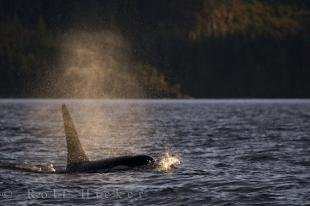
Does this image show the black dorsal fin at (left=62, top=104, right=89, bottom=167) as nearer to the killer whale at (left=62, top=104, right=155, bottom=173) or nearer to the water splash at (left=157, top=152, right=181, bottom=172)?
the killer whale at (left=62, top=104, right=155, bottom=173)

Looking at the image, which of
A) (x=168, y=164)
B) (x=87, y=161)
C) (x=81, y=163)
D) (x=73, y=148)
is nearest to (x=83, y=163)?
(x=81, y=163)

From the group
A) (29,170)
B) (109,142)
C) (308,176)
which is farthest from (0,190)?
(109,142)

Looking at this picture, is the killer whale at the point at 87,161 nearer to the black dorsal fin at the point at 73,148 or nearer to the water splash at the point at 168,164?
the black dorsal fin at the point at 73,148

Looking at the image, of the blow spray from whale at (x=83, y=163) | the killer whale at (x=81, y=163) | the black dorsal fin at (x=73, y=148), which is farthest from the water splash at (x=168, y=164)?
the black dorsal fin at (x=73, y=148)

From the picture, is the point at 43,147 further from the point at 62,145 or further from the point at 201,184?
the point at 201,184

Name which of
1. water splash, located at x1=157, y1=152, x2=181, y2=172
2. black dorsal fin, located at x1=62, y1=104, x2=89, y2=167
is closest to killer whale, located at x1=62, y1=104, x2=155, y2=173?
black dorsal fin, located at x1=62, y1=104, x2=89, y2=167

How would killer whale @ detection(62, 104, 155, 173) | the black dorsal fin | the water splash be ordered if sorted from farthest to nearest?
1. the water splash
2. the black dorsal fin
3. killer whale @ detection(62, 104, 155, 173)

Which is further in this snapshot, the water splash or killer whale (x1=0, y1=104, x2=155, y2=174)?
the water splash

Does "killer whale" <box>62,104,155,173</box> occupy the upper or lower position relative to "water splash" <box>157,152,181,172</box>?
upper

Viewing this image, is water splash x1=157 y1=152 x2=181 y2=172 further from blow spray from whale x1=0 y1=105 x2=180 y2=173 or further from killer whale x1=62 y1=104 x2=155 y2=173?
killer whale x1=62 y1=104 x2=155 y2=173

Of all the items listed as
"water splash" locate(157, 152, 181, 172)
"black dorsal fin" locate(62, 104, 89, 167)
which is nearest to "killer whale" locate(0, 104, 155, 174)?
"black dorsal fin" locate(62, 104, 89, 167)

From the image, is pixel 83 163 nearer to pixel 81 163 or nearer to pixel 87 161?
pixel 81 163

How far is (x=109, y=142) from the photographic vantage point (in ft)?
198

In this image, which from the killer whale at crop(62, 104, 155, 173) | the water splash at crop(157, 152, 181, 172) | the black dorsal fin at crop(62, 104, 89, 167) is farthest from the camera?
the water splash at crop(157, 152, 181, 172)
